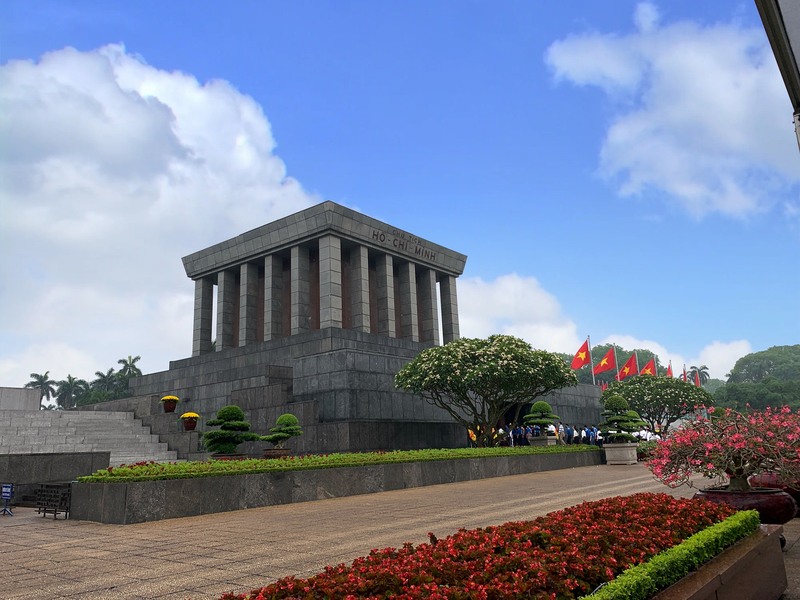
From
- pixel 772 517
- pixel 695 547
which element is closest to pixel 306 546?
pixel 695 547

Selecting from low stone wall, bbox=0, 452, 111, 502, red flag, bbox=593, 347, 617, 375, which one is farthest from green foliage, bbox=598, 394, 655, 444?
low stone wall, bbox=0, 452, 111, 502

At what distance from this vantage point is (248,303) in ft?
142

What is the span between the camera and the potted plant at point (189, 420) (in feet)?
84.8

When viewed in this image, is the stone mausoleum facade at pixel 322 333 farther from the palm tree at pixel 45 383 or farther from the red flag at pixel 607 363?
the palm tree at pixel 45 383

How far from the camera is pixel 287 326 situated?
41.8 m

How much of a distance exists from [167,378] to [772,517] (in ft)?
129

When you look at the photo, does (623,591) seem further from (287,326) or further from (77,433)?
(287,326)

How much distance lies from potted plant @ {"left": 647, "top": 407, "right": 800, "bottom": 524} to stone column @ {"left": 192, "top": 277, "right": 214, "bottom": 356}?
41221mm

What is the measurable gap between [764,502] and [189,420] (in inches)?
903

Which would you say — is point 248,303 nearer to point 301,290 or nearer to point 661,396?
point 301,290

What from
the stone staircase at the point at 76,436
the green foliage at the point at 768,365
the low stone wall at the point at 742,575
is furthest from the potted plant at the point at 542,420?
the green foliage at the point at 768,365

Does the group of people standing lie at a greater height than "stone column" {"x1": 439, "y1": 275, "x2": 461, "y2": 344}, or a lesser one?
lesser

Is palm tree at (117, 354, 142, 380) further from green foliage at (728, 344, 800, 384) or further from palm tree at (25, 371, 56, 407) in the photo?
green foliage at (728, 344, 800, 384)

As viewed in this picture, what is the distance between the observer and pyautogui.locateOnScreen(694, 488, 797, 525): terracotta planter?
798 cm
